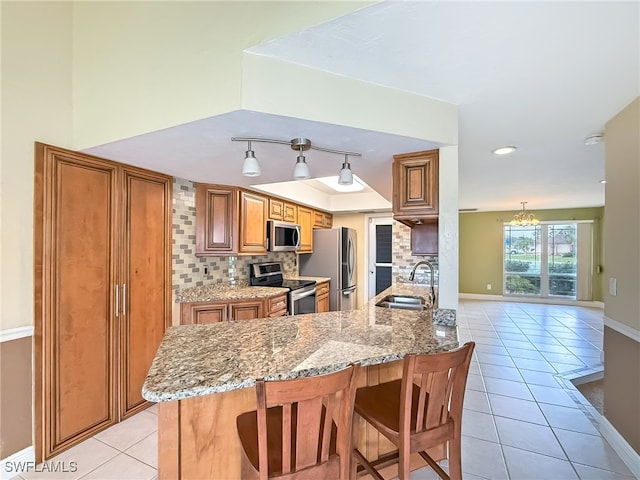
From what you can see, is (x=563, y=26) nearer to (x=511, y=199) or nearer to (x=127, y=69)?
(x=127, y=69)

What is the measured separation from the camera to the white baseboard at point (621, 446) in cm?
179

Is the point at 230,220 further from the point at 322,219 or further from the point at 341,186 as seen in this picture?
the point at 322,219

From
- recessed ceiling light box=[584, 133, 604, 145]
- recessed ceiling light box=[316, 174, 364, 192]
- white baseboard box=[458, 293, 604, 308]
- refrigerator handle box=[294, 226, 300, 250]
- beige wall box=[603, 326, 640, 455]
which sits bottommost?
white baseboard box=[458, 293, 604, 308]

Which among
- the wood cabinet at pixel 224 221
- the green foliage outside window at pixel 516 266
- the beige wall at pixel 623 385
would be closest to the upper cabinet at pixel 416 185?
the beige wall at pixel 623 385

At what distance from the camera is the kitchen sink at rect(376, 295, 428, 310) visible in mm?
2934

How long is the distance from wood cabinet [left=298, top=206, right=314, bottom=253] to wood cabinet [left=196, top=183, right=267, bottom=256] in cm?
126

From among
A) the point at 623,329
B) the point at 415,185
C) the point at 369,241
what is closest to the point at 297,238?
the point at 369,241

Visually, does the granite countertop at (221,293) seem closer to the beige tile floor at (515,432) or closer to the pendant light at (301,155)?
the beige tile floor at (515,432)

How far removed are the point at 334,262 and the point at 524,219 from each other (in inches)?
187

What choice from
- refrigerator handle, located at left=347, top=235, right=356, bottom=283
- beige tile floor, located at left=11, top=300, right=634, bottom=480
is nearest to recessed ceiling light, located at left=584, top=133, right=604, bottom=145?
beige tile floor, located at left=11, top=300, right=634, bottom=480

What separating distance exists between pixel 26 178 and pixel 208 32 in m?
1.47

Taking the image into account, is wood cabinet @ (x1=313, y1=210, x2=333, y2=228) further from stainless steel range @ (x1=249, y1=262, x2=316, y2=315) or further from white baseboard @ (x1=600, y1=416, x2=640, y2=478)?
white baseboard @ (x1=600, y1=416, x2=640, y2=478)

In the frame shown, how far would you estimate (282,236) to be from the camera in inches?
163

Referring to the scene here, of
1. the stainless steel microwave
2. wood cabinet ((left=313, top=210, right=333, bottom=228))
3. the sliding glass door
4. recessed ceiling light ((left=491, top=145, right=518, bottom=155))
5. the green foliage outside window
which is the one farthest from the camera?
the green foliage outside window
